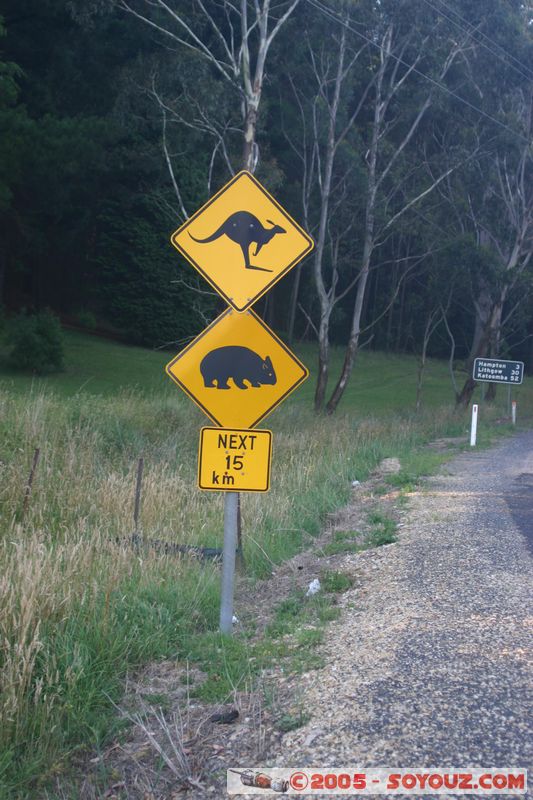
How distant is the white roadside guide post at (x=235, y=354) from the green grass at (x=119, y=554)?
0.60 m

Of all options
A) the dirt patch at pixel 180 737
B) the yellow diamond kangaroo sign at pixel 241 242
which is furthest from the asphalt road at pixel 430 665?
the yellow diamond kangaroo sign at pixel 241 242

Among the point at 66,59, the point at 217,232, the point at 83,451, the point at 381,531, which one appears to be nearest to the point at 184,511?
the point at 381,531

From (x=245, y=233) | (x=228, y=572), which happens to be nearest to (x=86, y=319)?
(x=245, y=233)

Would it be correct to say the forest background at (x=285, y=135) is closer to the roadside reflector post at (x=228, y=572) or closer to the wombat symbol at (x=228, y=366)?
the wombat symbol at (x=228, y=366)

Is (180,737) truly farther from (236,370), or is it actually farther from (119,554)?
(119,554)

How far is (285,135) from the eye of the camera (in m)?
30.7

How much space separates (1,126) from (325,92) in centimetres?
966

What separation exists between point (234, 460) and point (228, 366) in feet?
2.01

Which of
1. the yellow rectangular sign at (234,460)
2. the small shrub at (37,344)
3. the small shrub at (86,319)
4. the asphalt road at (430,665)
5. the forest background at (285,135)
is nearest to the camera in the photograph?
the asphalt road at (430,665)

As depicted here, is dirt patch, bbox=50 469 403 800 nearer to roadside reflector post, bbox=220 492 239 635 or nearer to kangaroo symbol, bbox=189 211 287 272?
roadside reflector post, bbox=220 492 239 635

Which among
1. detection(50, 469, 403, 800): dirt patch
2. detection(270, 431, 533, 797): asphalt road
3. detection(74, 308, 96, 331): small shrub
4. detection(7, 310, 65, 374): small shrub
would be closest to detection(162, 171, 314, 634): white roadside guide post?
detection(50, 469, 403, 800): dirt patch

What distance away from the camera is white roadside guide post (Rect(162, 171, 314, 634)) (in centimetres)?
606

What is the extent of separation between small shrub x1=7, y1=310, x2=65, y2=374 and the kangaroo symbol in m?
24.6

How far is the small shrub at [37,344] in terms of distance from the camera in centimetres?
2980
